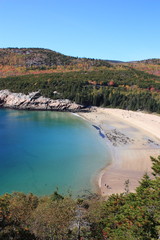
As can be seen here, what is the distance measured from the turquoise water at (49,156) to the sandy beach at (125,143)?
1.90m

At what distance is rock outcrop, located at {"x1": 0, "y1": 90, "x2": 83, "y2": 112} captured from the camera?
73.9 metres

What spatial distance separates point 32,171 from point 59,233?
18.4m

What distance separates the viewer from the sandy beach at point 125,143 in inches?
1013

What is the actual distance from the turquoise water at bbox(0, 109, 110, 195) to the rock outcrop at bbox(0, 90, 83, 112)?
18210 millimetres

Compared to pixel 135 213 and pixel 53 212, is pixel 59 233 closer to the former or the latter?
pixel 53 212

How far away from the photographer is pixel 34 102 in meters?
76.5

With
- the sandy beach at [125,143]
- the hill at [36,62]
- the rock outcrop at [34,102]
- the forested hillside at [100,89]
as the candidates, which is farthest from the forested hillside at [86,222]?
the hill at [36,62]

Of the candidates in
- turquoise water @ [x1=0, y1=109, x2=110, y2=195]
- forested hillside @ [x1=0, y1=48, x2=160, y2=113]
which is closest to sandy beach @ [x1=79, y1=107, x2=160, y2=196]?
turquoise water @ [x1=0, y1=109, x2=110, y2=195]

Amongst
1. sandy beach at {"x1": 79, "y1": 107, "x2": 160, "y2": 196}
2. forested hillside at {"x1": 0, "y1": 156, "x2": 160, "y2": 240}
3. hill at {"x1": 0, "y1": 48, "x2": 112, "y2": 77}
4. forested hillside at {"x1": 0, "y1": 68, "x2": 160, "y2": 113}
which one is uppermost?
hill at {"x1": 0, "y1": 48, "x2": 112, "y2": 77}

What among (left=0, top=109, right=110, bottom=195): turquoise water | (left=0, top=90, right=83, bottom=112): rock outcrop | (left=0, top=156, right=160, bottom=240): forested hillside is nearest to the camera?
(left=0, top=156, right=160, bottom=240): forested hillside

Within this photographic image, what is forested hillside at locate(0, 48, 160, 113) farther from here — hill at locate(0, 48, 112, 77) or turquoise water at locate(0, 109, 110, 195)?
turquoise water at locate(0, 109, 110, 195)

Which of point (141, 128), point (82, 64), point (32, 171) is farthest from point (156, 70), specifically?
point (32, 171)

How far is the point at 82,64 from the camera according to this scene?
124250 mm

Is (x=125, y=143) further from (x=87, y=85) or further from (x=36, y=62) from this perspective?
(x=36, y=62)
